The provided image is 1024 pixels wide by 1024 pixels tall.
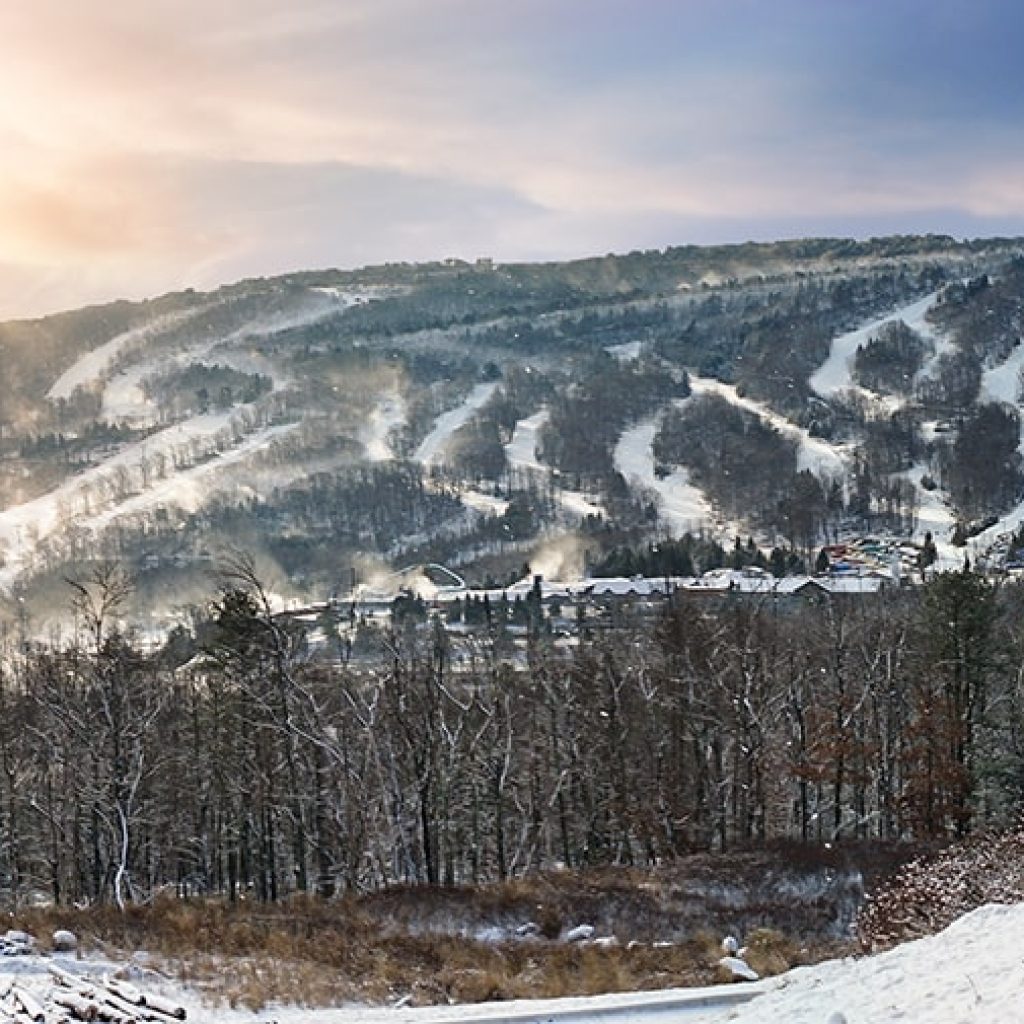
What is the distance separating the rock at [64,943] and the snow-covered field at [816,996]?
761mm

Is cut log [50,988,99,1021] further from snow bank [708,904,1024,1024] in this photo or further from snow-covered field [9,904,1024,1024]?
snow bank [708,904,1024,1024]

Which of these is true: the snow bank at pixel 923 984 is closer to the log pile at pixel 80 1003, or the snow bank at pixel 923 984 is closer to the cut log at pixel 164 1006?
the cut log at pixel 164 1006

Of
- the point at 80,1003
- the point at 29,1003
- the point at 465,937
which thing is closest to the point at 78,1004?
the point at 80,1003

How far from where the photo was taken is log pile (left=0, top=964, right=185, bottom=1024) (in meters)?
11.1

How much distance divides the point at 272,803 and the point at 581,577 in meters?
134

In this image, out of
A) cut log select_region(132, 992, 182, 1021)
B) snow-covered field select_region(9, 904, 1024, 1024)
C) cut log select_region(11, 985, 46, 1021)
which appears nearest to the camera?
snow-covered field select_region(9, 904, 1024, 1024)

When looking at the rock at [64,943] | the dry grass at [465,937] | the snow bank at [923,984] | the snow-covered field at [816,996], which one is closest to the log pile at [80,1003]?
the snow-covered field at [816,996]

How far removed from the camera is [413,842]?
4103 centimetres

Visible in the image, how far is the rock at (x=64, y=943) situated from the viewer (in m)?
14.8

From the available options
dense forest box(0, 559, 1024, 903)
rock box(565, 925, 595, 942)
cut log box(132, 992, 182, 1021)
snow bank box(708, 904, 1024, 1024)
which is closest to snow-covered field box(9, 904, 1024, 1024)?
snow bank box(708, 904, 1024, 1024)

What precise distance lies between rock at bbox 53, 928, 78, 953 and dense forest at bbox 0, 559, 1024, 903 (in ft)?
45.1

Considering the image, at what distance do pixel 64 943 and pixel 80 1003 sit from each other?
3.54 metres

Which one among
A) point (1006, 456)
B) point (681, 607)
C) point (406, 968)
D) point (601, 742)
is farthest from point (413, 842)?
point (1006, 456)

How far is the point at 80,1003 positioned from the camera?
38.3 feet
